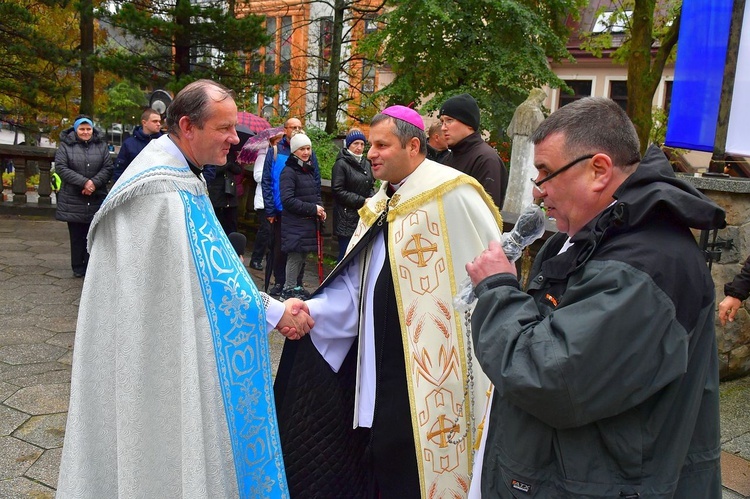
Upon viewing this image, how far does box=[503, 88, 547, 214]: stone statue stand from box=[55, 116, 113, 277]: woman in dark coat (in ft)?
14.6

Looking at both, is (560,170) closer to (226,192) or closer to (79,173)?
(226,192)

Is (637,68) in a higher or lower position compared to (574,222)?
higher

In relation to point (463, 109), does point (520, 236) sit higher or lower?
lower

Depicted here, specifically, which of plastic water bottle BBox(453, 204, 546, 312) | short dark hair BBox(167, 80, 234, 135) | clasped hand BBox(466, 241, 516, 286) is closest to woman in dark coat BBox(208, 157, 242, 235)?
short dark hair BBox(167, 80, 234, 135)

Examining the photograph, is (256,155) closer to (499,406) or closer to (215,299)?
(215,299)

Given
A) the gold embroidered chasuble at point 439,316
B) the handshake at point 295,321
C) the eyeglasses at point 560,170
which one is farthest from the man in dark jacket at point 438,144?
the eyeglasses at point 560,170

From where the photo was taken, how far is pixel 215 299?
2541mm

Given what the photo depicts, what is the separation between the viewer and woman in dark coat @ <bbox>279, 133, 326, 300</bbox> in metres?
7.07

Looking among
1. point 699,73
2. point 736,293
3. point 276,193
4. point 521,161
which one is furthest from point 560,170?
point 276,193

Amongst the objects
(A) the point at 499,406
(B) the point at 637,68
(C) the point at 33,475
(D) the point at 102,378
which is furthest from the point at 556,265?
(B) the point at 637,68

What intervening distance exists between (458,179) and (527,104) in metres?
4.92

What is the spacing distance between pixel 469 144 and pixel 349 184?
2569 millimetres

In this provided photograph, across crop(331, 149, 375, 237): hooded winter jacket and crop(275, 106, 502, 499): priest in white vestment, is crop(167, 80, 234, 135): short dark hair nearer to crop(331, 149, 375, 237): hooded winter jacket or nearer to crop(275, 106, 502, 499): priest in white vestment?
crop(275, 106, 502, 499): priest in white vestment

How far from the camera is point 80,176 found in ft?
25.5
